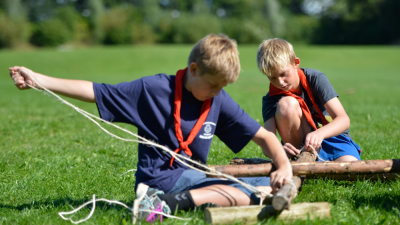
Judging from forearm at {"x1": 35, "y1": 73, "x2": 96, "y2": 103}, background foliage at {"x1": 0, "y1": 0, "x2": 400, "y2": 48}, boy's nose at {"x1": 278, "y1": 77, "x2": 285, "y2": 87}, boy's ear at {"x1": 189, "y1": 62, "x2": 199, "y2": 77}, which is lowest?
background foliage at {"x1": 0, "y1": 0, "x2": 400, "y2": 48}

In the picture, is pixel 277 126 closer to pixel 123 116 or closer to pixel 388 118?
pixel 123 116

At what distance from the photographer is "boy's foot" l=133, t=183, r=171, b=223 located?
9.09ft

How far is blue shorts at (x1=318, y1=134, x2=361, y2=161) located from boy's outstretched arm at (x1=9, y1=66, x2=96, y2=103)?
2644 millimetres

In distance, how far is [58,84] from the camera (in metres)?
2.69

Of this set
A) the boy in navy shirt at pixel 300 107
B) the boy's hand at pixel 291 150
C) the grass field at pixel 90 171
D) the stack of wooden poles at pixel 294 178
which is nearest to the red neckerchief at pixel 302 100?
the boy in navy shirt at pixel 300 107

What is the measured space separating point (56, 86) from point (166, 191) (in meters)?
1.16

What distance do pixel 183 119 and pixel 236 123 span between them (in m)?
0.44

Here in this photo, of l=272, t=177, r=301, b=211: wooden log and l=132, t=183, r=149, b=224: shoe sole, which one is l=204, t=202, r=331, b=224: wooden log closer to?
l=272, t=177, r=301, b=211: wooden log

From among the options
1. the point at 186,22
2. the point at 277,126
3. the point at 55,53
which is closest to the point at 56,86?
the point at 277,126

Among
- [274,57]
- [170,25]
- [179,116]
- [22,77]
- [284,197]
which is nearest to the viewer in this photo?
[284,197]

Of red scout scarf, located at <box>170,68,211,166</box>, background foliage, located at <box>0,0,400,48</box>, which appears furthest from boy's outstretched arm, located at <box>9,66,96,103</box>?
background foliage, located at <box>0,0,400,48</box>

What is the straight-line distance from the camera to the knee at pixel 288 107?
13.0 ft

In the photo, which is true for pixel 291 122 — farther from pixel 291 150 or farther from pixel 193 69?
pixel 193 69

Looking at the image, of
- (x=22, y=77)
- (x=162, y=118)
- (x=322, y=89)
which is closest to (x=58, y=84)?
(x=22, y=77)
